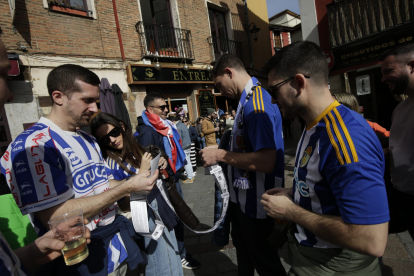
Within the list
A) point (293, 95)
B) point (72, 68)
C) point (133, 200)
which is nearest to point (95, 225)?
point (133, 200)

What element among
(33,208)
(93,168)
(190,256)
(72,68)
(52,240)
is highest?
(72,68)

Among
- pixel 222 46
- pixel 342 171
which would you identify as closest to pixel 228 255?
pixel 342 171

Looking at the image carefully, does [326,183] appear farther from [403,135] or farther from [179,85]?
[179,85]

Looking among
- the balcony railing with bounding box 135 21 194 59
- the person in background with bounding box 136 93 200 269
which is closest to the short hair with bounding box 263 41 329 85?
the person in background with bounding box 136 93 200 269

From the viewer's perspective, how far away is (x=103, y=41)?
786 cm

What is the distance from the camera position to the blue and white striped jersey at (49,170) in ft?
4.19

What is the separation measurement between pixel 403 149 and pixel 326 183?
54.4 inches

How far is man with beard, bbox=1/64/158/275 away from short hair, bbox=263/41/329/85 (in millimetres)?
1195

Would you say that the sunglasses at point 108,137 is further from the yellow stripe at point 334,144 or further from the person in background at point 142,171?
the yellow stripe at point 334,144

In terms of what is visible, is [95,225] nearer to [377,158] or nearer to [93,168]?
[93,168]

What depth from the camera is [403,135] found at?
1.97 meters

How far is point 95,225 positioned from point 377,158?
5.75 feet

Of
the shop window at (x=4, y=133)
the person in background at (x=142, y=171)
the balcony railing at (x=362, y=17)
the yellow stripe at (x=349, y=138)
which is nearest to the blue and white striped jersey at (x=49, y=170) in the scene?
the person in background at (x=142, y=171)

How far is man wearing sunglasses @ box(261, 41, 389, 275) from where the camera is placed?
964 millimetres
